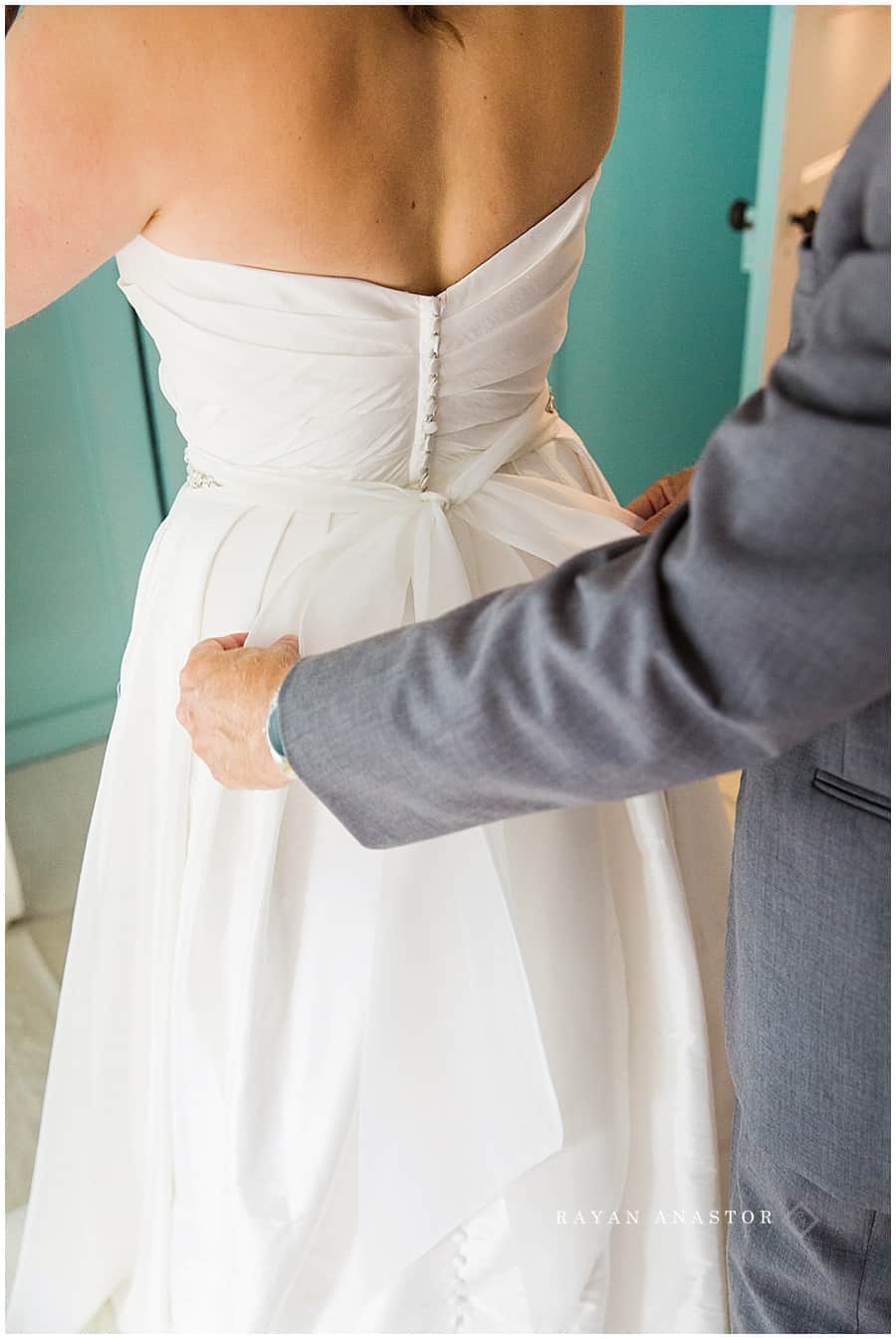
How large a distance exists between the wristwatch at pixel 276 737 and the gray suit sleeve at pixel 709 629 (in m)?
0.07

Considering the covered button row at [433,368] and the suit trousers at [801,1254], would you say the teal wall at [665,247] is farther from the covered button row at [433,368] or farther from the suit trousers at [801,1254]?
the suit trousers at [801,1254]

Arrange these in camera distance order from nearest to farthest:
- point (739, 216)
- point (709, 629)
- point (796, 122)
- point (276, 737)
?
point (709, 629)
point (276, 737)
point (796, 122)
point (739, 216)

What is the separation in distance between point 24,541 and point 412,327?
0.95 metres

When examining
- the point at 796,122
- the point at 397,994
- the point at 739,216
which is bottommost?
the point at 397,994

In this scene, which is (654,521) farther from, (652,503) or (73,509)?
(73,509)

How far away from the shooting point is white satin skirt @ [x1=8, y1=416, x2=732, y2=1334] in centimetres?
102

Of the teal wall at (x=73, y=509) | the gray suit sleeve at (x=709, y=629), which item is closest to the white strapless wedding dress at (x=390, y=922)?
the gray suit sleeve at (x=709, y=629)

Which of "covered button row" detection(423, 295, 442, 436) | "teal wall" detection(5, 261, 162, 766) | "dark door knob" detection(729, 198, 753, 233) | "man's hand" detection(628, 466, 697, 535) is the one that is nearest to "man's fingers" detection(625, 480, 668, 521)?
"man's hand" detection(628, 466, 697, 535)

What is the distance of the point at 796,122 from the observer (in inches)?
87.0

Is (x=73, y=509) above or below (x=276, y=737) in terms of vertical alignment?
below

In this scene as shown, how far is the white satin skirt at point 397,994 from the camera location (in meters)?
1.02

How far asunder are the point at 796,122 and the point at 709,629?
1948mm

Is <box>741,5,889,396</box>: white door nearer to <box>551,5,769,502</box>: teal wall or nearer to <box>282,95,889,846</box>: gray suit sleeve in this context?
<box>551,5,769,502</box>: teal wall

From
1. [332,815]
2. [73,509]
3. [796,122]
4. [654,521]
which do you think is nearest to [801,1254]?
[332,815]
